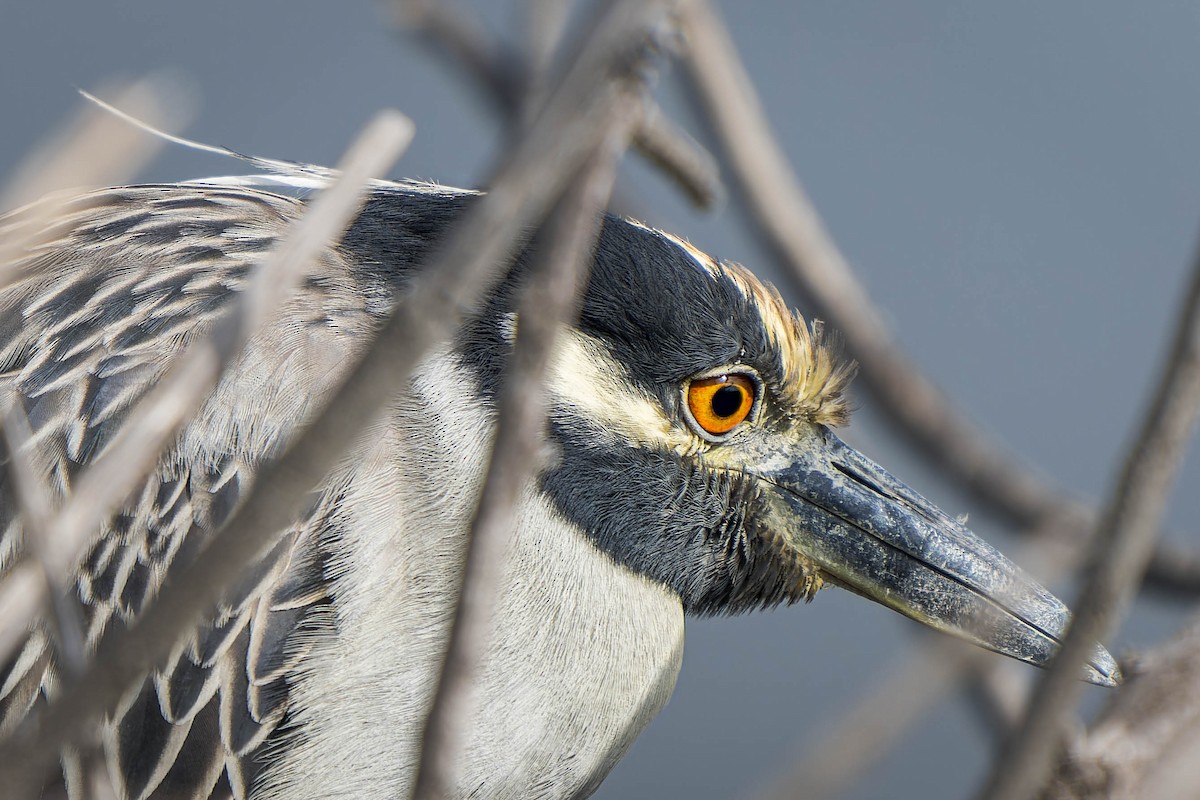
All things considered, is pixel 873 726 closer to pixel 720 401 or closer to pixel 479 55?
pixel 720 401

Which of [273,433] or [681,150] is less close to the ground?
[681,150]

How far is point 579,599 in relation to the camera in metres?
1.76

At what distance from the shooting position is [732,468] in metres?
1.80

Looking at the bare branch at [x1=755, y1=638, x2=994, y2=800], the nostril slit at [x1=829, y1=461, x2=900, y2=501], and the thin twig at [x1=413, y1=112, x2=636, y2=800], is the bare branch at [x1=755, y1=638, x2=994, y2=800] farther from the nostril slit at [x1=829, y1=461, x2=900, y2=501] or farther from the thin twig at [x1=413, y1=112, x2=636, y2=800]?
the nostril slit at [x1=829, y1=461, x2=900, y2=501]

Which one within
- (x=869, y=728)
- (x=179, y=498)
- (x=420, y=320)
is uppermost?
(x=420, y=320)

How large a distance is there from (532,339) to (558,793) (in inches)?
52.2

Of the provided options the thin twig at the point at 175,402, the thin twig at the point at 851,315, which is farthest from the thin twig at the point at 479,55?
the thin twig at the point at 175,402

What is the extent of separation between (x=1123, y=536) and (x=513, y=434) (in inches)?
13.6

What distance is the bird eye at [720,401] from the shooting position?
1.77 meters

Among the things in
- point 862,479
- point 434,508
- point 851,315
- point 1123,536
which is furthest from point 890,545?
point 1123,536

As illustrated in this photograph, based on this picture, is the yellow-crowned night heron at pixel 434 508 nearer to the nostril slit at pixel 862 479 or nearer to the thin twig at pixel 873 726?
the nostril slit at pixel 862 479

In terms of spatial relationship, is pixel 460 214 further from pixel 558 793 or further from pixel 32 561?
pixel 558 793

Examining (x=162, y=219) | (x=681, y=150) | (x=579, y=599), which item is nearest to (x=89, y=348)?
(x=162, y=219)

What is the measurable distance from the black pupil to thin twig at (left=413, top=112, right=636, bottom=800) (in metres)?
1.12
